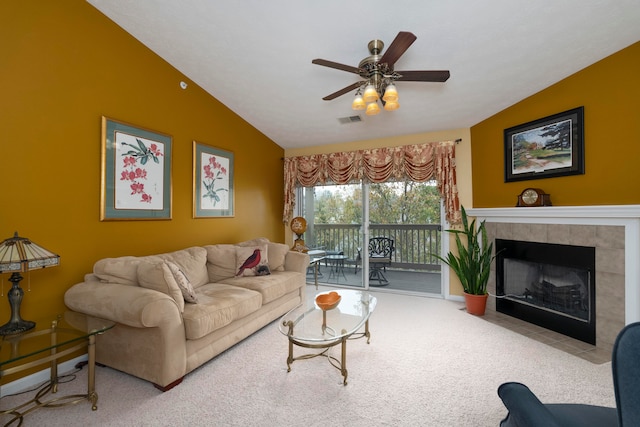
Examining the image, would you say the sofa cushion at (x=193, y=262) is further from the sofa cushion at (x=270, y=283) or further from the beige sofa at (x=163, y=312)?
the sofa cushion at (x=270, y=283)

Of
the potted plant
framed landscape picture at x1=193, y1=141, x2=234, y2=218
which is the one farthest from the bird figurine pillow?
the potted plant

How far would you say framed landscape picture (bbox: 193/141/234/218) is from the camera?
11.9 ft

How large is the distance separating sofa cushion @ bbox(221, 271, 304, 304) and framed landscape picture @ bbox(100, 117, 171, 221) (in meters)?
1.13

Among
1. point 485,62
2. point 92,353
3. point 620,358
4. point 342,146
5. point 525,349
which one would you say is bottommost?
point 525,349

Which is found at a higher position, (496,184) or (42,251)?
(496,184)

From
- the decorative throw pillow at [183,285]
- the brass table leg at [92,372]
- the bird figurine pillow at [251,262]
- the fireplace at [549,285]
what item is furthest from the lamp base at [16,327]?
the fireplace at [549,285]

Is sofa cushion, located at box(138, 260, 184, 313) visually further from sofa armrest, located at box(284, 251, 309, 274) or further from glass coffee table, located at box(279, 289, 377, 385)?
sofa armrest, located at box(284, 251, 309, 274)

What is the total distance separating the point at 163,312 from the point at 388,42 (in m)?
2.87

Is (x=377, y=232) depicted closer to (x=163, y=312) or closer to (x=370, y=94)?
(x=370, y=94)

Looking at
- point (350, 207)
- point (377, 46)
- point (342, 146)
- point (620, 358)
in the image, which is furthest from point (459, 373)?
point (342, 146)

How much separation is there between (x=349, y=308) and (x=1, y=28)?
11.3ft

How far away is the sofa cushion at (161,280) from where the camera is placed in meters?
2.18

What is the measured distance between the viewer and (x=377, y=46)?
2389 mm

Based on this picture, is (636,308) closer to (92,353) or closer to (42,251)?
(92,353)
